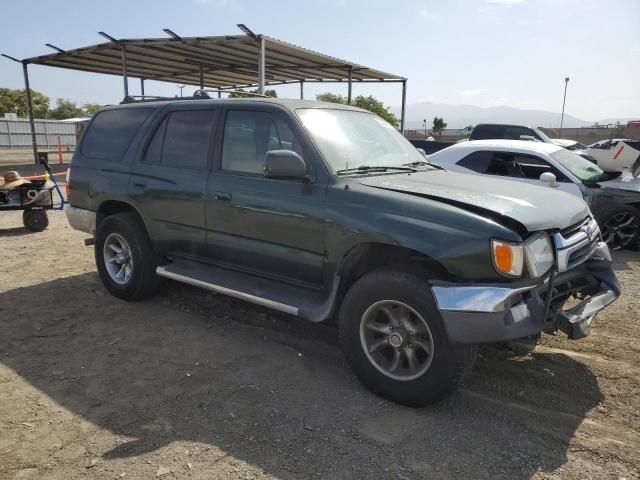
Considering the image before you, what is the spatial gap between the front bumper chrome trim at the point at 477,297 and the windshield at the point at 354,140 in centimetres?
126

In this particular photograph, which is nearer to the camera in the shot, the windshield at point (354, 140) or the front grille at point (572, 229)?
the front grille at point (572, 229)

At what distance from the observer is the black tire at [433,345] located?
295 centimetres

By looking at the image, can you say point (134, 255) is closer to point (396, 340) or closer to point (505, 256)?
point (396, 340)

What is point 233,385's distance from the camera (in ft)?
11.4

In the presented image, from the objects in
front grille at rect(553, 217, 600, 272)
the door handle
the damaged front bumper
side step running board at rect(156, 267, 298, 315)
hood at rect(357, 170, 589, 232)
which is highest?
hood at rect(357, 170, 589, 232)

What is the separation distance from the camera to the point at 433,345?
9.79 feet

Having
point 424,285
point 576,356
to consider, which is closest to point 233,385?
point 424,285

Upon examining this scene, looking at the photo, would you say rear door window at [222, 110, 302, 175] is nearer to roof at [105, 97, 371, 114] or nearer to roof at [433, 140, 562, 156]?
roof at [105, 97, 371, 114]

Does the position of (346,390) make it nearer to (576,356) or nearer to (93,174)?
(576,356)

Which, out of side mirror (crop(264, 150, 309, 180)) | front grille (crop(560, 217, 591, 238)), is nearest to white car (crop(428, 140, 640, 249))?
front grille (crop(560, 217, 591, 238))

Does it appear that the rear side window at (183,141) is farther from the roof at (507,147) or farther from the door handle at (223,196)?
the roof at (507,147)

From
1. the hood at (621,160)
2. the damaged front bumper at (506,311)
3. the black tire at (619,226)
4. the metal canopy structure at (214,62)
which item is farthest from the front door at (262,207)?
the metal canopy structure at (214,62)

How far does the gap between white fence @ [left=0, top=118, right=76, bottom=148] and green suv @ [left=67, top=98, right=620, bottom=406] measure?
3515 centimetres

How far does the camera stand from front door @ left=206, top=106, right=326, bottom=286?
3.55 m
